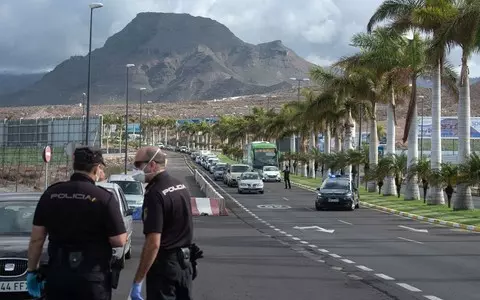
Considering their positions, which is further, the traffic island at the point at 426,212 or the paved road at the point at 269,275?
the traffic island at the point at 426,212

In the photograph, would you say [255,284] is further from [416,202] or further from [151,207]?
[416,202]

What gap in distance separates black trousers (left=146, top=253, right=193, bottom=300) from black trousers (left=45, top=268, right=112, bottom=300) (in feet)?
1.74

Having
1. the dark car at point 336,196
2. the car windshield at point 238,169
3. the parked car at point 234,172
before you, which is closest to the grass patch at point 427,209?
the dark car at point 336,196

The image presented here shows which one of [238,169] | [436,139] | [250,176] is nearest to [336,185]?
[436,139]

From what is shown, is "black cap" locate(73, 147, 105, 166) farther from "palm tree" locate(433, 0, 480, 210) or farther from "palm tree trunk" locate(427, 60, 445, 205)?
"palm tree trunk" locate(427, 60, 445, 205)

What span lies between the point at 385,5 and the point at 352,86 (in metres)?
12.9

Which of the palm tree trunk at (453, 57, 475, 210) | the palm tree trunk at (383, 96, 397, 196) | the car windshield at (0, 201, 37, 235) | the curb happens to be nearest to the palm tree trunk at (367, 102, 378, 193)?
the palm tree trunk at (383, 96, 397, 196)

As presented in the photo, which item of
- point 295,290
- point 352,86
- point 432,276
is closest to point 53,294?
point 295,290

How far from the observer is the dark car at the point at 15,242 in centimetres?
944

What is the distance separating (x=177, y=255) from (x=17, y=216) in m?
6.09

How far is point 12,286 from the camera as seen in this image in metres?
9.43

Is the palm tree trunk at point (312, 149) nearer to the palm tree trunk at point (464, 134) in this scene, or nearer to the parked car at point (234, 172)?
the parked car at point (234, 172)

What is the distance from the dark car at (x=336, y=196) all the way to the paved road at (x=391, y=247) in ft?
2.67

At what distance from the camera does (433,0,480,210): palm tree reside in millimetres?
27906
